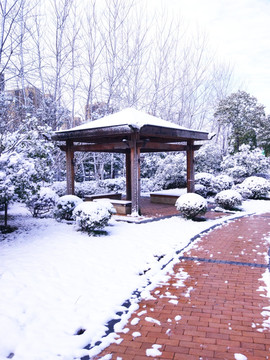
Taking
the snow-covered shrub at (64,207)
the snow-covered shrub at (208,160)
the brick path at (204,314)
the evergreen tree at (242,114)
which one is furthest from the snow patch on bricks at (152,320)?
the evergreen tree at (242,114)

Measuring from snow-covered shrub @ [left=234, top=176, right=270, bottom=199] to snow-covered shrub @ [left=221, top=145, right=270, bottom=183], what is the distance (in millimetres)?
2407

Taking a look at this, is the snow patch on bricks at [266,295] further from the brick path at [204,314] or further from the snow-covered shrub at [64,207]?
the snow-covered shrub at [64,207]

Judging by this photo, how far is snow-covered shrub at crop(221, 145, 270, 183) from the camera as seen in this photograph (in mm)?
18719

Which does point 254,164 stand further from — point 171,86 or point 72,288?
point 72,288

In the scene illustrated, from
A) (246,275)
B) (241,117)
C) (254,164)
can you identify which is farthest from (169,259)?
(241,117)

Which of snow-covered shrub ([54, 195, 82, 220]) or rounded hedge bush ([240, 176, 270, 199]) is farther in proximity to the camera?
rounded hedge bush ([240, 176, 270, 199])

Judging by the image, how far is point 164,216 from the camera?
10.4m

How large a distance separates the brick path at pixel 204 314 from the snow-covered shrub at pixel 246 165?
12824 millimetres

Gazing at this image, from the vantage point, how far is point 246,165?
19141 millimetres

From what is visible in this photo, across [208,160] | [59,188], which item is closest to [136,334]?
[59,188]

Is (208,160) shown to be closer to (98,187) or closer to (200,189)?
(200,189)

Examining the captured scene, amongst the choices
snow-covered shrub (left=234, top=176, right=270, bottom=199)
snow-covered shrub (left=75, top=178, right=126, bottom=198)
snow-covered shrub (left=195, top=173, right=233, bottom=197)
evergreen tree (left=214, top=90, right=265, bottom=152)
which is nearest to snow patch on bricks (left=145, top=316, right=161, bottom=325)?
snow-covered shrub (left=75, top=178, right=126, bottom=198)

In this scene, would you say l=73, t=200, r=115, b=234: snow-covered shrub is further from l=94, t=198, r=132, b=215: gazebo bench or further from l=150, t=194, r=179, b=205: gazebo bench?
l=150, t=194, r=179, b=205: gazebo bench

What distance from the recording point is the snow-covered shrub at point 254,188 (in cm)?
1577
